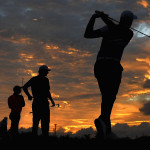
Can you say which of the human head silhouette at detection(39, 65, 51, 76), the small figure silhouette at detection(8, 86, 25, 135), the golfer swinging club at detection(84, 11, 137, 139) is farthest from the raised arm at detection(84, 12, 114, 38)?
the small figure silhouette at detection(8, 86, 25, 135)

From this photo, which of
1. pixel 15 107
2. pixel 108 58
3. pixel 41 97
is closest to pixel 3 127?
pixel 15 107

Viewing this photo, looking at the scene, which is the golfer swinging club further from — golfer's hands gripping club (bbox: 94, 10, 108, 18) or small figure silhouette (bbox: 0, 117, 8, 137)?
small figure silhouette (bbox: 0, 117, 8, 137)

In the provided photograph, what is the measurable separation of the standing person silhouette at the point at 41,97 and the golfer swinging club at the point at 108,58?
286 cm

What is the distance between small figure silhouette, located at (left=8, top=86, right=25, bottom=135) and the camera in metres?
11.9

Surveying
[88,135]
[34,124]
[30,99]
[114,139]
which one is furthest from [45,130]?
[114,139]

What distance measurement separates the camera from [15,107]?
39.1 ft

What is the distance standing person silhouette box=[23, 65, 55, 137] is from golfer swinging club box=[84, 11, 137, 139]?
2859mm

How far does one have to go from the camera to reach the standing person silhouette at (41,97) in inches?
386

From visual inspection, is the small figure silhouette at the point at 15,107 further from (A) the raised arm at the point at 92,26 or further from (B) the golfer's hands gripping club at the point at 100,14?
(B) the golfer's hands gripping club at the point at 100,14

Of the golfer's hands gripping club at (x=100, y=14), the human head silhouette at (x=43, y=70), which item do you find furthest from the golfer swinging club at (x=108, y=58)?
the human head silhouette at (x=43, y=70)

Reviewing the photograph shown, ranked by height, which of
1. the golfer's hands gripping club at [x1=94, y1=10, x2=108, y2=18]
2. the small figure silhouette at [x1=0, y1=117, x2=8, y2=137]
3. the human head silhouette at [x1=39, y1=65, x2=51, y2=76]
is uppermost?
the golfer's hands gripping club at [x1=94, y1=10, x2=108, y2=18]

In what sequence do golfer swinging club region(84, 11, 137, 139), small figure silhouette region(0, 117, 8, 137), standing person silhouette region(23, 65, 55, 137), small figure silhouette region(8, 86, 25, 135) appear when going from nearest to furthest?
golfer swinging club region(84, 11, 137, 139), standing person silhouette region(23, 65, 55, 137), small figure silhouette region(8, 86, 25, 135), small figure silhouette region(0, 117, 8, 137)

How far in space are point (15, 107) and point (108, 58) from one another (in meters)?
5.83

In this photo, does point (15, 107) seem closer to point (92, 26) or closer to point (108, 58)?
point (108, 58)
